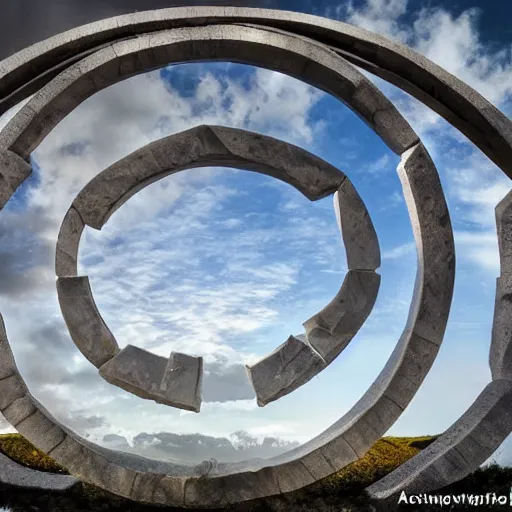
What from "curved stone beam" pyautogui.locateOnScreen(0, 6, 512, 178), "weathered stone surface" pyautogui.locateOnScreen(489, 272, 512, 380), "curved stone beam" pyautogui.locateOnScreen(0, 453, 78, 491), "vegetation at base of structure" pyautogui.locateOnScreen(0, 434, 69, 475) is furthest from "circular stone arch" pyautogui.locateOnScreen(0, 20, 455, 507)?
"vegetation at base of structure" pyautogui.locateOnScreen(0, 434, 69, 475)

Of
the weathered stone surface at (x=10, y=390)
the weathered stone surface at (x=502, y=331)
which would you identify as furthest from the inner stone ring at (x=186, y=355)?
the weathered stone surface at (x=502, y=331)

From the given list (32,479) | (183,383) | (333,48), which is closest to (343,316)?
(183,383)

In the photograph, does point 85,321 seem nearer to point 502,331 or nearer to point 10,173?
point 10,173

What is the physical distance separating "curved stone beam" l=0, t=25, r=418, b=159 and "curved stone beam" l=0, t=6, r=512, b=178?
0.28 metres

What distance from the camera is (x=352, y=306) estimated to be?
731 centimetres

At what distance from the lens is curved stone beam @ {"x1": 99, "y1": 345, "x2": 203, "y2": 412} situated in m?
7.04

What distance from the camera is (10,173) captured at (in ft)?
24.2

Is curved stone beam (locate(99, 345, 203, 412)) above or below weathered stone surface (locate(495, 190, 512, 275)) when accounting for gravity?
below

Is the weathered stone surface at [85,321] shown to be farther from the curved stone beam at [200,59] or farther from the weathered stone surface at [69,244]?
the curved stone beam at [200,59]

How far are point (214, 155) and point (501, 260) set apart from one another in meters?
3.94

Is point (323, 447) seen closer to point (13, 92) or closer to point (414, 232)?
point (414, 232)

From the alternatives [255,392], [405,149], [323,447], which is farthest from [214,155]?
[323,447]

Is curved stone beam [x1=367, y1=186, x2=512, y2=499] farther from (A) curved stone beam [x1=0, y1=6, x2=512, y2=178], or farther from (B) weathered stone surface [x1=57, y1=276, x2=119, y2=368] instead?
(B) weathered stone surface [x1=57, y1=276, x2=119, y2=368]

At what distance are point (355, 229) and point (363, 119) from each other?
1.50 meters
